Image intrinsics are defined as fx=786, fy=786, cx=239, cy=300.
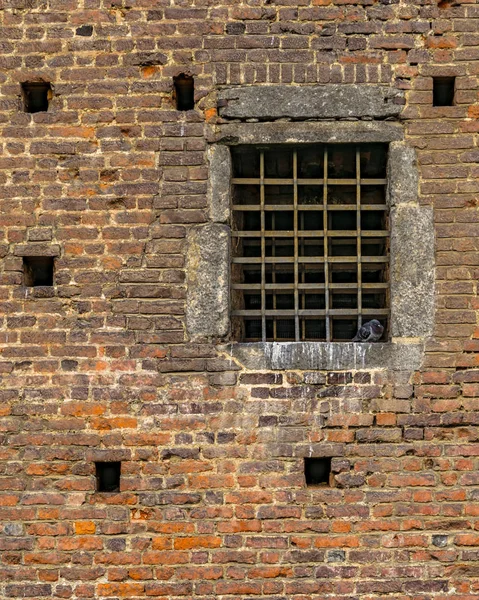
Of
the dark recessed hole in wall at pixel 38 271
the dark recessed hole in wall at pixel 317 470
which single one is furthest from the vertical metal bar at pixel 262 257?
the dark recessed hole in wall at pixel 38 271

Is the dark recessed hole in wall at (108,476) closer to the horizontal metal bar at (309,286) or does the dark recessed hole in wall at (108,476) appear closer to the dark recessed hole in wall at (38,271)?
the dark recessed hole in wall at (38,271)

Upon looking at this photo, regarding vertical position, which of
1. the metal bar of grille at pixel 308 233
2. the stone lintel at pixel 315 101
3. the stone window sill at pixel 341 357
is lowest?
the stone window sill at pixel 341 357

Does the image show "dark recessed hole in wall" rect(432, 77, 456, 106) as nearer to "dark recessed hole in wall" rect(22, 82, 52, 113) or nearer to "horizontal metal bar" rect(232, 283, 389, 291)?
"horizontal metal bar" rect(232, 283, 389, 291)

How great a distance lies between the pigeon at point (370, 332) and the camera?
498 centimetres

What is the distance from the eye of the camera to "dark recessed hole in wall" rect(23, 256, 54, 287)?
505 centimetres

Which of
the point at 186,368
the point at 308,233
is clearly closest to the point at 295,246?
the point at 308,233

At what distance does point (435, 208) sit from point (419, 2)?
4.43 ft

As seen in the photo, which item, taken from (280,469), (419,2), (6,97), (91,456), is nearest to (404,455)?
(280,469)

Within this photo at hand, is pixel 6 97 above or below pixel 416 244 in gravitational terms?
above

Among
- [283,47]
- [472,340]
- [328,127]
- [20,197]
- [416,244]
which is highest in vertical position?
[283,47]

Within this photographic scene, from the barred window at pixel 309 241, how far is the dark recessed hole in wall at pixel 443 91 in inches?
19.1

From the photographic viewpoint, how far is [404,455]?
4.83m

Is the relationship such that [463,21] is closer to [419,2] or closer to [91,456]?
[419,2]

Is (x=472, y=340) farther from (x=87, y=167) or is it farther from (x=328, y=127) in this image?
(x=87, y=167)
